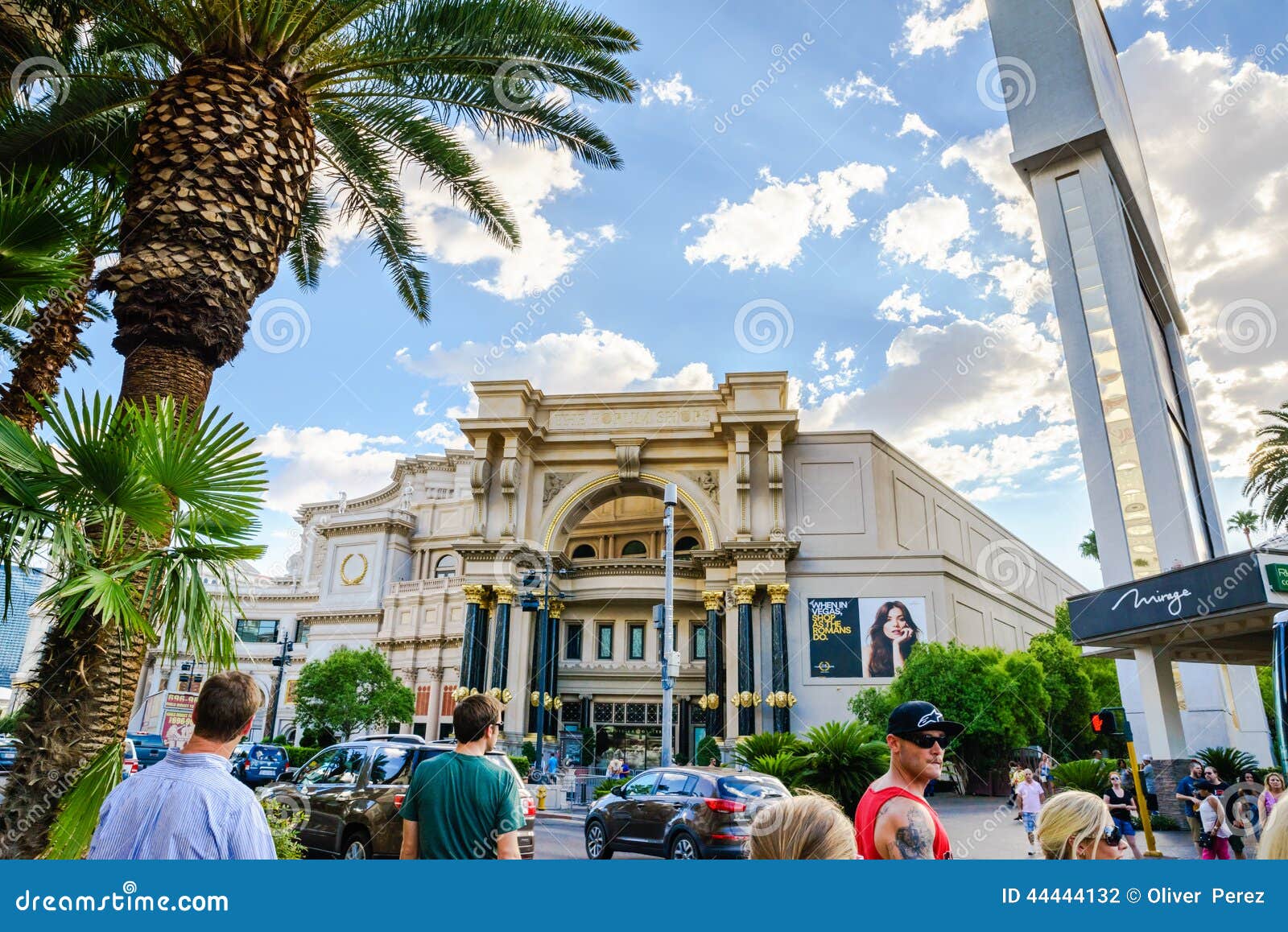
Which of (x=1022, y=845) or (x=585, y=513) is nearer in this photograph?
(x=1022, y=845)

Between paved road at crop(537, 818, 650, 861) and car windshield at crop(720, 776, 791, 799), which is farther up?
car windshield at crop(720, 776, 791, 799)

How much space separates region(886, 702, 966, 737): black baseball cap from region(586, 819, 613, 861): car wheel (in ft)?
31.0

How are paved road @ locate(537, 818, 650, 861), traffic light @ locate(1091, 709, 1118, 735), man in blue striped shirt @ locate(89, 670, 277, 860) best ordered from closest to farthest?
man in blue striped shirt @ locate(89, 670, 277, 860) < paved road @ locate(537, 818, 650, 861) < traffic light @ locate(1091, 709, 1118, 735)

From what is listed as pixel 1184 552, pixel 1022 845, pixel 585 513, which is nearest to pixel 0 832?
pixel 1022 845

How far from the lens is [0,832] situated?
5016 mm

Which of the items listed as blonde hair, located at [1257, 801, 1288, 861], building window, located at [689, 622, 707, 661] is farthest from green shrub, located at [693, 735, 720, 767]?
blonde hair, located at [1257, 801, 1288, 861]

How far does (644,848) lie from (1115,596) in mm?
12921

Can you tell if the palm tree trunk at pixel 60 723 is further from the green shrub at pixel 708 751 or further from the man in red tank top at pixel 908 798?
the green shrub at pixel 708 751

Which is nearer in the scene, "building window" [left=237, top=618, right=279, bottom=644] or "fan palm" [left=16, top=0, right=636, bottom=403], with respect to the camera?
"fan palm" [left=16, top=0, right=636, bottom=403]

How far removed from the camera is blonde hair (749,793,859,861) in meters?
2.60

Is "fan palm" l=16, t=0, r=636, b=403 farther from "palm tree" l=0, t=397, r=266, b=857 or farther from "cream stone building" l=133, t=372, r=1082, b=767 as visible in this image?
"cream stone building" l=133, t=372, r=1082, b=767

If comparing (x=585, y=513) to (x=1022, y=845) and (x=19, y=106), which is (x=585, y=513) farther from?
(x=19, y=106)

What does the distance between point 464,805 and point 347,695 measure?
4738 cm

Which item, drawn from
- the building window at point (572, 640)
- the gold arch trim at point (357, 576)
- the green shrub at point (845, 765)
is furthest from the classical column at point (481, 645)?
the gold arch trim at point (357, 576)
